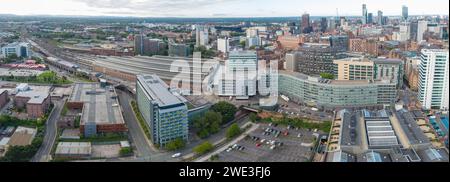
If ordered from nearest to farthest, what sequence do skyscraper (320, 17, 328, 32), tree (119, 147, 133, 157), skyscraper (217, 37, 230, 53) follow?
1. tree (119, 147, 133, 157)
2. skyscraper (217, 37, 230, 53)
3. skyscraper (320, 17, 328, 32)

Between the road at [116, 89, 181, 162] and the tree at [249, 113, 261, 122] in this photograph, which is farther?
the tree at [249, 113, 261, 122]

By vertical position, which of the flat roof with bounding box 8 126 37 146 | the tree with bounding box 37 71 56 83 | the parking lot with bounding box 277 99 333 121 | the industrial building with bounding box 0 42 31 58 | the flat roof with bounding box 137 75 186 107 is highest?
the industrial building with bounding box 0 42 31 58

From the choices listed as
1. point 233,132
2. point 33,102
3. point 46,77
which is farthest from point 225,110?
point 46,77

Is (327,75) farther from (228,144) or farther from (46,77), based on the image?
(46,77)

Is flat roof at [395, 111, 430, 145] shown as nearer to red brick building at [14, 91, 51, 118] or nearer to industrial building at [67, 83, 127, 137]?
industrial building at [67, 83, 127, 137]

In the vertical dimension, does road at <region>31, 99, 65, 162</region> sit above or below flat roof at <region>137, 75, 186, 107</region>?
below

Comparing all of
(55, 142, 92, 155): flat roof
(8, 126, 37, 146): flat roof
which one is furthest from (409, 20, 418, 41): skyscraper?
(8, 126, 37, 146): flat roof

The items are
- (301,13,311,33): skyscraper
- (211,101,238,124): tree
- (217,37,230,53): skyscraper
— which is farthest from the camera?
(301,13,311,33): skyscraper
